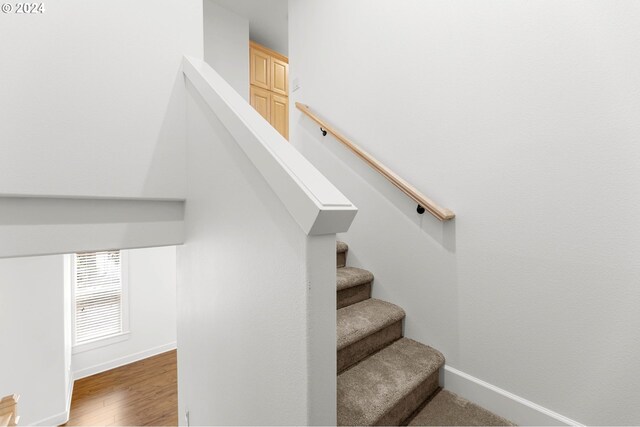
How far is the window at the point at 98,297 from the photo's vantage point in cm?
386

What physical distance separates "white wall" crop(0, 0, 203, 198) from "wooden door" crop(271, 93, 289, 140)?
104 inches

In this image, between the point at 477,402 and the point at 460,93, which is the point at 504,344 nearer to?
the point at 477,402

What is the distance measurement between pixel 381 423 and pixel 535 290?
89 cm

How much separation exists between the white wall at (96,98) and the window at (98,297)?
366 centimetres

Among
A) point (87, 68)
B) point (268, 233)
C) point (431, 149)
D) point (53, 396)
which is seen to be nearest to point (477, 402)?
point (431, 149)

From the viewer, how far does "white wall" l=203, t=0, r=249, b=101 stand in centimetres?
336

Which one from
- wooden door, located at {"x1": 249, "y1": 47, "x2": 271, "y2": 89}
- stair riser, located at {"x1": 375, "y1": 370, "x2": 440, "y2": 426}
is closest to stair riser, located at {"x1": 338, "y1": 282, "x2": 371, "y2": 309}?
stair riser, located at {"x1": 375, "y1": 370, "x2": 440, "y2": 426}

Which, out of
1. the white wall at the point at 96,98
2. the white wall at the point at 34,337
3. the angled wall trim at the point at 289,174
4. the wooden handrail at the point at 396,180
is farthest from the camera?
the white wall at the point at 34,337

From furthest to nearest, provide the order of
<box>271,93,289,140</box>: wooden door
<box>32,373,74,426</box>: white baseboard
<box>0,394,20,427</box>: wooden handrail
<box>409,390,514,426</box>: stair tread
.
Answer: <box>271,93,289,140</box>: wooden door < <box>32,373,74,426</box>: white baseboard < <box>0,394,20,427</box>: wooden handrail < <box>409,390,514,426</box>: stair tread

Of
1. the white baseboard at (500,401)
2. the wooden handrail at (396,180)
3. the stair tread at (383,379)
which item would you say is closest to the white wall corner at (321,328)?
the stair tread at (383,379)

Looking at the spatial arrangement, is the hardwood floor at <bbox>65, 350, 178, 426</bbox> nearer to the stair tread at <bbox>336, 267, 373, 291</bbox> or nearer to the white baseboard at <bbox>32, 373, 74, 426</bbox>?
the white baseboard at <bbox>32, 373, 74, 426</bbox>

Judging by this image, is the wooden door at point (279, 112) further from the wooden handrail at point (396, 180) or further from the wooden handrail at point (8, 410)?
the wooden handrail at point (8, 410)

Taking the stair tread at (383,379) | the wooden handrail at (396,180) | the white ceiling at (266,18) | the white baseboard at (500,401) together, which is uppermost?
the white ceiling at (266,18)

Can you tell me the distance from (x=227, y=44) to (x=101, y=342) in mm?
4481
